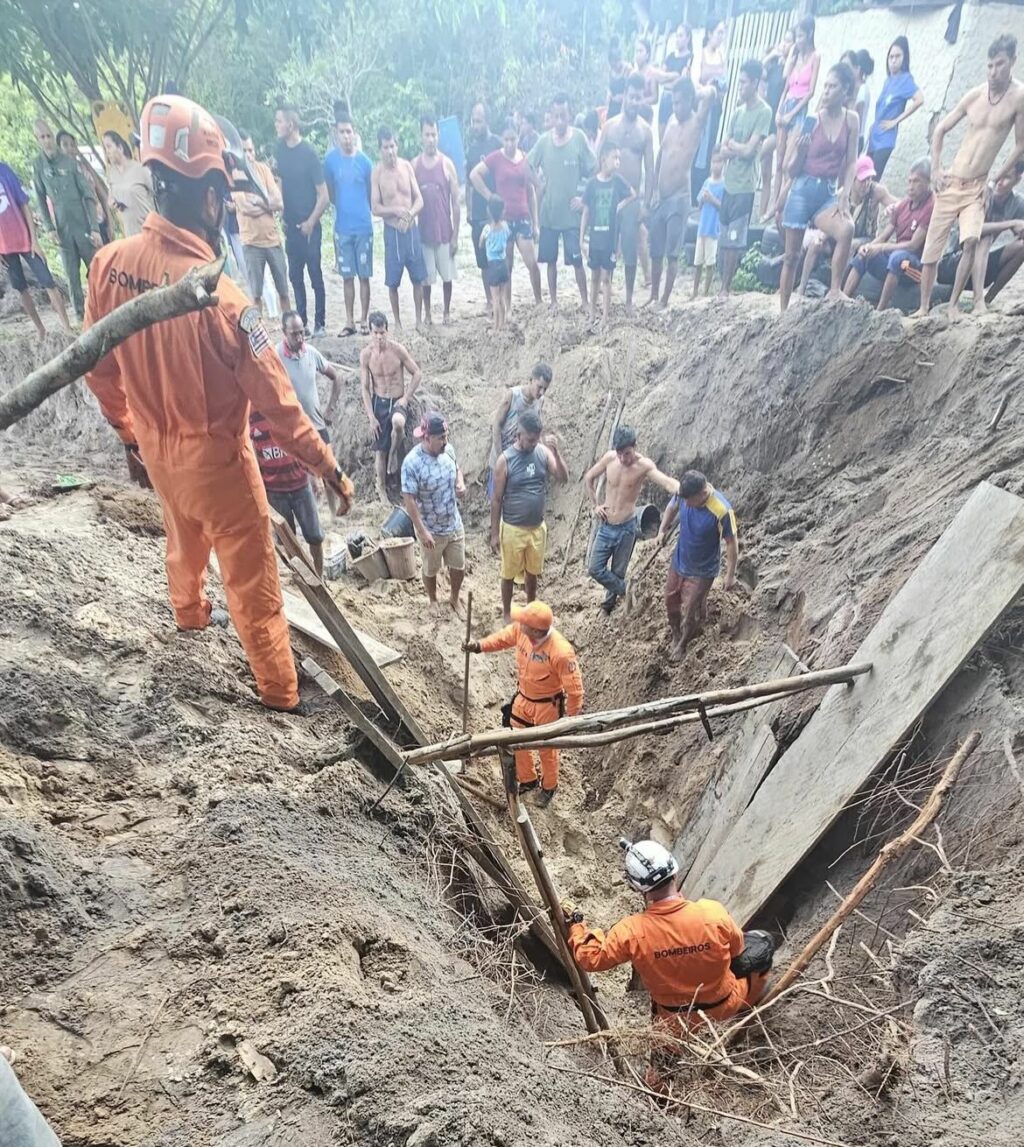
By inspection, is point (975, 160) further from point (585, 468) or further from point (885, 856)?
point (885, 856)

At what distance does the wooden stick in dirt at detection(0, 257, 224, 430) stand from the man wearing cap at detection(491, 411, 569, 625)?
159 inches

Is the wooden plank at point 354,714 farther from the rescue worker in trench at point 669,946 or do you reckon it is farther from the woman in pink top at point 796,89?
the woman in pink top at point 796,89

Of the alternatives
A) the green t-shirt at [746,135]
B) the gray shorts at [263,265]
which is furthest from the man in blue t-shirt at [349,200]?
the green t-shirt at [746,135]

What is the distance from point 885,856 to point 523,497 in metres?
3.80

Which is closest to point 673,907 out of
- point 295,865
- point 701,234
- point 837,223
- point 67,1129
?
point 295,865

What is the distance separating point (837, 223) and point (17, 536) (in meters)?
7.10

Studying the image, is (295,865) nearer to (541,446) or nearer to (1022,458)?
(541,446)

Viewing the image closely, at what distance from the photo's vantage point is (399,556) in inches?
241

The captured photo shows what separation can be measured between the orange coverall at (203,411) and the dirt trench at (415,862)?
26.6 inches

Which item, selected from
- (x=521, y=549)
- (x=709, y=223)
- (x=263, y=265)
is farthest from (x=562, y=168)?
(x=521, y=549)

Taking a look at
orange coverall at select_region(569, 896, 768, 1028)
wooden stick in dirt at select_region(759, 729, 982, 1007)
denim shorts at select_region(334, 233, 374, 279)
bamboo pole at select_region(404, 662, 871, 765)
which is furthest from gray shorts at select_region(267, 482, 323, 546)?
denim shorts at select_region(334, 233, 374, 279)

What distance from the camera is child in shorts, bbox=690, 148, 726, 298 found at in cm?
780

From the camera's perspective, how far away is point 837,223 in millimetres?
6359

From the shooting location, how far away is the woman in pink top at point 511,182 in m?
8.06
